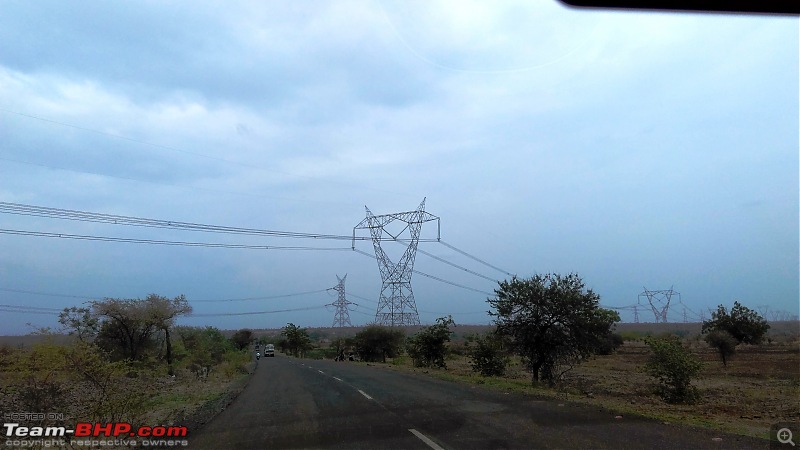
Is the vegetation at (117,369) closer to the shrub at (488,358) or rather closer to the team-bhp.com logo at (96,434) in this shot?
the team-bhp.com logo at (96,434)

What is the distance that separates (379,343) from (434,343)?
22648 mm

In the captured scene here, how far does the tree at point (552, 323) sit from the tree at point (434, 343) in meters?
15.1

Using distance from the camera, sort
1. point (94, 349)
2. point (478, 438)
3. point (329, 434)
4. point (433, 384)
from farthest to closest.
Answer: point (433, 384) < point (94, 349) < point (329, 434) < point (478, 438)

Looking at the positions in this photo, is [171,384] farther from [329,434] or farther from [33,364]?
[329,434]

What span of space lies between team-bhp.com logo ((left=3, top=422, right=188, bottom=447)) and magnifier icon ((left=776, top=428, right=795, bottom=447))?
10.8 meters

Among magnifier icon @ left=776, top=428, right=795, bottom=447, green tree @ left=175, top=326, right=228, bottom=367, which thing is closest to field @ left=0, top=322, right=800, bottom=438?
magnifier icon @ left=776, top=428, right=795, bottom=447

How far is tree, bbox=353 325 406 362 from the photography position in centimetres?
6256

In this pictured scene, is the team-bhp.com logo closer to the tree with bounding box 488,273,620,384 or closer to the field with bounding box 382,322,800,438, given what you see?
the field with bounding box 382,322,800,438

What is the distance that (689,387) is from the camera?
2081 centimetres

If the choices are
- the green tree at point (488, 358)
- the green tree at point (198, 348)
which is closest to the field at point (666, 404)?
the green tree at point (198, 348)

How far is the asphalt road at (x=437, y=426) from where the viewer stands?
393 inches

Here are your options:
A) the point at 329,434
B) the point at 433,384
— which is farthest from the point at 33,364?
the point at 433,384

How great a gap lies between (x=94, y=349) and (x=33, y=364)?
4.29 feet

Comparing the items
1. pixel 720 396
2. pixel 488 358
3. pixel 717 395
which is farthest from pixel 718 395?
pixel 488 358
